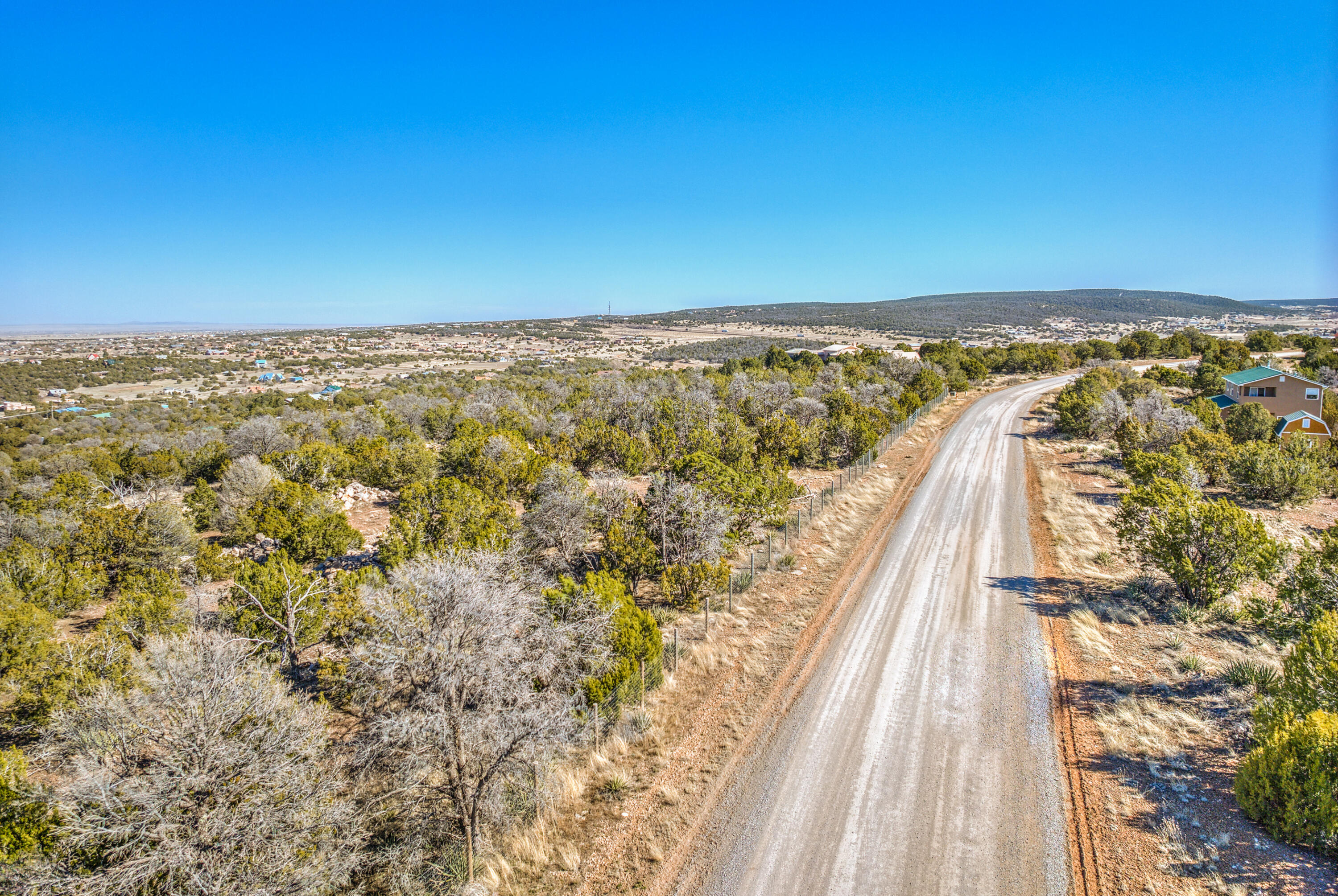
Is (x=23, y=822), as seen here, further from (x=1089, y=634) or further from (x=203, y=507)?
(x=1089, y=634)

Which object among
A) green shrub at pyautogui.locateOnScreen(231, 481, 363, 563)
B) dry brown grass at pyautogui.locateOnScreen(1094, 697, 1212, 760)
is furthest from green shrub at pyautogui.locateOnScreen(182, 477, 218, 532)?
dry brown grass at pyautogui.locateOnScreen(1094, 697, 1212, 760)

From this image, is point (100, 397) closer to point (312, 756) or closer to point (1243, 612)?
point (312, 756)

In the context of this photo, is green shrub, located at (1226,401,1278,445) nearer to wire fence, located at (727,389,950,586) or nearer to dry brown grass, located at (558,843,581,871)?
wire fence, located at (727,389,950,586)

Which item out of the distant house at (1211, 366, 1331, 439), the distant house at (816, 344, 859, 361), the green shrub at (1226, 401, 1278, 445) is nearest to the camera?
the green shrub at (1226, 401, 1278, 445)

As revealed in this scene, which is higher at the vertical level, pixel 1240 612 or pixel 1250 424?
pixel 1250 424

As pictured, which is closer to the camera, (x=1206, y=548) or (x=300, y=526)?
(x=1206, y=548)

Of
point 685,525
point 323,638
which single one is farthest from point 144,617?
point 685,525

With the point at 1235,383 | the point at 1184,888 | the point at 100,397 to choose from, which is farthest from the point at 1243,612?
the point at 100,397
